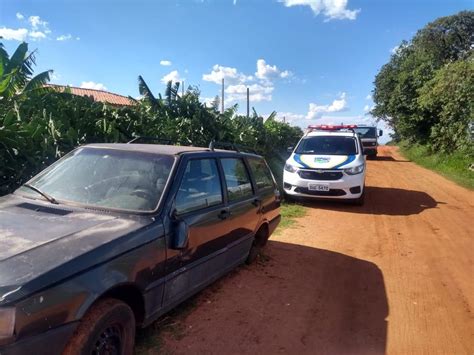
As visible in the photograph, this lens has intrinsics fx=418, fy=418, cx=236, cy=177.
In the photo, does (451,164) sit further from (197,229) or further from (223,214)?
(197,229)

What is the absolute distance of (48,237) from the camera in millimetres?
2777

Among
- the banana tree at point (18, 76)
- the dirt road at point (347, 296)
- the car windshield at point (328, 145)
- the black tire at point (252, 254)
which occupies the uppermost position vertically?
the banana tree at point (18, 76)

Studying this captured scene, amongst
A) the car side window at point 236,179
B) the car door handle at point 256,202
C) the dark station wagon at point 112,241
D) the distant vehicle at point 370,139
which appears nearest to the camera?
the dark station wagon at point 112,241

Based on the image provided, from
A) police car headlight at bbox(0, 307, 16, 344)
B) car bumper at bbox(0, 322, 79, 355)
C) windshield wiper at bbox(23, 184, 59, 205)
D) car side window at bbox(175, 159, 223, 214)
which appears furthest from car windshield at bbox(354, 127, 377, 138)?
police car headlight at bbox(0, 307, 16, 344)

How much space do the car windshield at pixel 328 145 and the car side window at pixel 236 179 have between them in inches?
237

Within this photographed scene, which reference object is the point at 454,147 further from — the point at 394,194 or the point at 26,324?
the point at 26,324

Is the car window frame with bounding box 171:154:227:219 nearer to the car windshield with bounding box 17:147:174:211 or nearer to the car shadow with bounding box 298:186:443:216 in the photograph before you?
the car windshield with bounding box 17:147:174:211

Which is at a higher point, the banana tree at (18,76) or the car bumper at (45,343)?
the banana tree at (18,76)

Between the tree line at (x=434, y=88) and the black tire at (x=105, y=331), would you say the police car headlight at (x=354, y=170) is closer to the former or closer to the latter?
the black tire at (x=105, y=331)

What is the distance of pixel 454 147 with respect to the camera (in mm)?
20422

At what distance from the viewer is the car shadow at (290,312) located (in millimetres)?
3660

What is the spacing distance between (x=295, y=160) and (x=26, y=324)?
8.79m

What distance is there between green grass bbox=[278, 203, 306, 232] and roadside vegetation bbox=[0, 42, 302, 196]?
2918 millimetres

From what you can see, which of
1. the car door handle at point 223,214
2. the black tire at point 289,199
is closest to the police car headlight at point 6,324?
the car door handle at point 223,214
